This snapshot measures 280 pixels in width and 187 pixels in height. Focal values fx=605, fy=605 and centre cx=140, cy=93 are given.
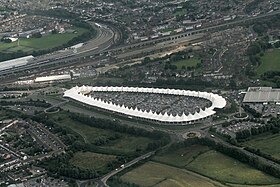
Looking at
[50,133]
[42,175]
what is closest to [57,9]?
[50,133]

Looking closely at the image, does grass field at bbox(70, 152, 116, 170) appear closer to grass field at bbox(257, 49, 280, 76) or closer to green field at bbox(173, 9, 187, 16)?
grass field at bbox(257, 49, 280, 76)

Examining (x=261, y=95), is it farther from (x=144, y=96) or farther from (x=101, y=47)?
(x=101, y=47)

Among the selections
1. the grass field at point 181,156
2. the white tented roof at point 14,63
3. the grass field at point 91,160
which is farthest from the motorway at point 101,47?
the grass field at point 181,156

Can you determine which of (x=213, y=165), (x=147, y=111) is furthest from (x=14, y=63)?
(x=213, y=165)

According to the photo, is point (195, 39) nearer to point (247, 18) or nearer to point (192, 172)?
point (247, 18)

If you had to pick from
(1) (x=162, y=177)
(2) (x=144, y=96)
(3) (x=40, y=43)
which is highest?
(3) (x=40, y=43)

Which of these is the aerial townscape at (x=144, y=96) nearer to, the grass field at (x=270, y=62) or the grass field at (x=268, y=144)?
the grass field at (x=268, y=144)
